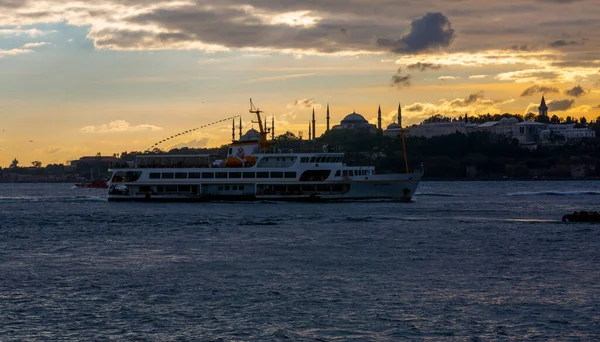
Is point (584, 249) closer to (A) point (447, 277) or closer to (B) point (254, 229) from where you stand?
(A) point (447, 277)

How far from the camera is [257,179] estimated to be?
9812cm

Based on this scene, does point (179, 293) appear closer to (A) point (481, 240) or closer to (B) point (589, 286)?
(B) point (589, 286)

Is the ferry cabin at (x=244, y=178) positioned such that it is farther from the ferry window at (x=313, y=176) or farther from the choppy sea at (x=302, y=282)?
the choppy sea at (x=302, y=282)

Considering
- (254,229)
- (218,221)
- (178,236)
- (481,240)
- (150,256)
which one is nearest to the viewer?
(150,256)

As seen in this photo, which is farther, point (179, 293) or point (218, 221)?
point (218, 221)

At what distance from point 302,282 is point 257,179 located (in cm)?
6031

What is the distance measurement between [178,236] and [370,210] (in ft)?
94.9

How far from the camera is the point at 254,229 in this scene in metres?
65.2

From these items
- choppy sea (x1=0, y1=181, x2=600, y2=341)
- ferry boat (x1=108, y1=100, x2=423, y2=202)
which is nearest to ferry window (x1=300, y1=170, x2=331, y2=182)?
ferry boat (x1=108, y1=100, x2=423, y2=202)

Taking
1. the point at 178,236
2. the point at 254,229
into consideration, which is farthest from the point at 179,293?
the point at 254,229

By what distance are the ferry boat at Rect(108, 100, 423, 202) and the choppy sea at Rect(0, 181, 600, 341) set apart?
2568 centimetres

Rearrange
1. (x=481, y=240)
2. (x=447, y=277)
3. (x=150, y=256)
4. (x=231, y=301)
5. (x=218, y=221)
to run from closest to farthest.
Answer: (x=231, y=301), (x=447, y=277), (x=150, y=256), (x=481, y=240), (x=218, y=221)

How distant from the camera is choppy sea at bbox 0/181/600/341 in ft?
95.7

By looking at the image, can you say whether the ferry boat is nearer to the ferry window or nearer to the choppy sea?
the ferry window
